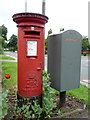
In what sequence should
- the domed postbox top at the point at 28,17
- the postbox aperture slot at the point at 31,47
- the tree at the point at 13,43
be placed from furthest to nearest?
the tree at the point at 13,43, the postbox aperture slot at the point at 31,47, the domed postbox top at the point at 28,17

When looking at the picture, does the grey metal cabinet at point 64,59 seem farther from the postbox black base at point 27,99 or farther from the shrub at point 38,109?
the postbox black base at point 27,99

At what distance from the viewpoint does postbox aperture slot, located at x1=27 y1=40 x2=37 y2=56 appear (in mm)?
2719

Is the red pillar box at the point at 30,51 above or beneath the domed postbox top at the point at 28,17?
beneath

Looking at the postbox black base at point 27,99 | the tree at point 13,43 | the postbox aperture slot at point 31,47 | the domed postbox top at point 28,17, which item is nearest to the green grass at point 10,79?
the postbox black base at point 27,99

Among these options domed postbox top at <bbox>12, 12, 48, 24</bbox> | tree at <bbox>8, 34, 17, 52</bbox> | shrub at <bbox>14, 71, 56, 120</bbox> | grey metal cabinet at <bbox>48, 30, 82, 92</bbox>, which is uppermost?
tree at <bbox>8, 34, 17, 52</bbox>

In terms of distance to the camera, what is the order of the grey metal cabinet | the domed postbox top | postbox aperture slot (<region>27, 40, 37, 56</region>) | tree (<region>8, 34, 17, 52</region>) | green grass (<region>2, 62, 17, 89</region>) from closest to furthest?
the domed postbox top < postbox aperture slot (<region>27, 40, 37, 56</region>) < the grey metal cabinet < green grass (<region>2, 62, 17, 89</region>) < tree (<region>8, 34, 17, 52</region>)

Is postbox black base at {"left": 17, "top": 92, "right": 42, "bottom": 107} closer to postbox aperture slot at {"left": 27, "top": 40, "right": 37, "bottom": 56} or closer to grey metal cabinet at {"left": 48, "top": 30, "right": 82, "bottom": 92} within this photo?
grey metal cabinet at {"left": 48, "top": 30, "right": 82, "bottom": 92}

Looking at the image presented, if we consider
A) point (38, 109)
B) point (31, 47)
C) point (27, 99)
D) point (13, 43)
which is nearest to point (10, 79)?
point (27, 99)

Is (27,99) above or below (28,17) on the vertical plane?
below

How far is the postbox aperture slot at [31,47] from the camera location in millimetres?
2719

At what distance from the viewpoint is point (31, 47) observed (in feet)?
8.95

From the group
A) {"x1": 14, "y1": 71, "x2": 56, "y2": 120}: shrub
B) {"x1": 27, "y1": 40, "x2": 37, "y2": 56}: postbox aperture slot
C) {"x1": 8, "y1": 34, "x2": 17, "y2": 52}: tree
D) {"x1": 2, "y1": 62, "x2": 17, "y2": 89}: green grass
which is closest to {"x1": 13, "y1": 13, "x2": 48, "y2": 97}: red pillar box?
{"x1": 27, "y1": 40, "x2": 37, "y2": 56}: postbox aperture slot

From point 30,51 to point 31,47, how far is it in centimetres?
8

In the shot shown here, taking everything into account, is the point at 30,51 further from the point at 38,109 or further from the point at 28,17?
the point at 38,109
